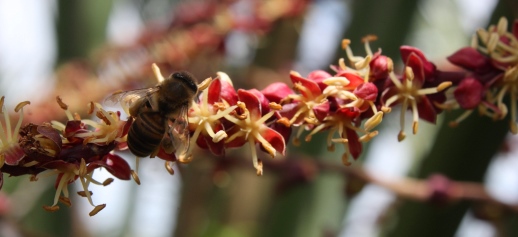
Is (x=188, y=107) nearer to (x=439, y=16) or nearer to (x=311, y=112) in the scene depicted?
(x=311, y=112)

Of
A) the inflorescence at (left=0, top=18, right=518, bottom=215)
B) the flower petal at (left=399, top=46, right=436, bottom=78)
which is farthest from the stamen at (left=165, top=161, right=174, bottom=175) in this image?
the flower petal at (left=399, top=46, right=436, bottom=78)

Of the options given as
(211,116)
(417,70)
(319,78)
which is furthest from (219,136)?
(417,70)

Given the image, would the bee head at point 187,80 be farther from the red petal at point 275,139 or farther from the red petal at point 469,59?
the red petal at point 469,59

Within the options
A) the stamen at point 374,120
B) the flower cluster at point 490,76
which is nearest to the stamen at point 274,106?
the stamen at point 374,120

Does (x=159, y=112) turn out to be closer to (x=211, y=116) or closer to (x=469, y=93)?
(x=211, y=116)

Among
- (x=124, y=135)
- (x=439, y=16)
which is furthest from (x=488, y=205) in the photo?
(x=439, y=16)

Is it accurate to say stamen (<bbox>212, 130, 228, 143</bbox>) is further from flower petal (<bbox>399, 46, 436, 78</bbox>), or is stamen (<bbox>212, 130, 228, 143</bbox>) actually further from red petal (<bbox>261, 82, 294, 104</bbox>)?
flower petal (<bbox>399, 46, 436, 78</bbox>)

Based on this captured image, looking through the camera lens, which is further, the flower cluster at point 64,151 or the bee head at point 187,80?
the bee head at point 187,80

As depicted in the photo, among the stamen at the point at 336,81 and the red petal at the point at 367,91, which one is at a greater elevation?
the stamen at the point at 336,81
